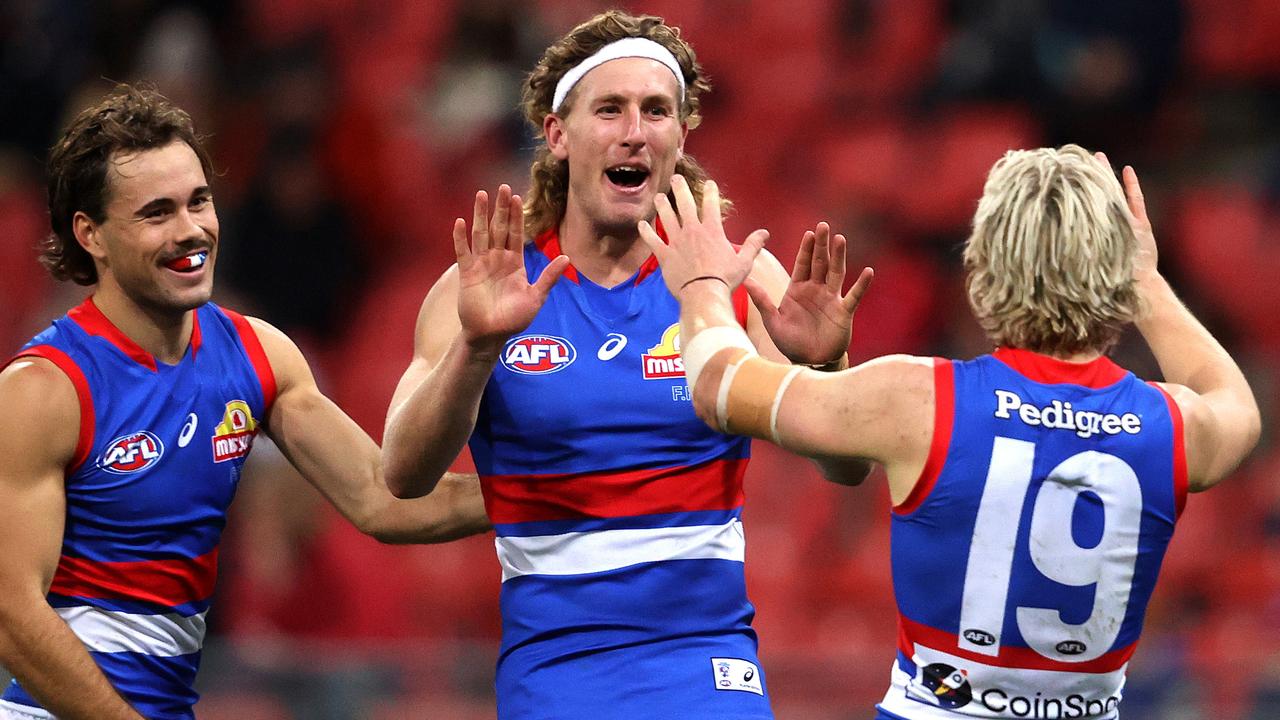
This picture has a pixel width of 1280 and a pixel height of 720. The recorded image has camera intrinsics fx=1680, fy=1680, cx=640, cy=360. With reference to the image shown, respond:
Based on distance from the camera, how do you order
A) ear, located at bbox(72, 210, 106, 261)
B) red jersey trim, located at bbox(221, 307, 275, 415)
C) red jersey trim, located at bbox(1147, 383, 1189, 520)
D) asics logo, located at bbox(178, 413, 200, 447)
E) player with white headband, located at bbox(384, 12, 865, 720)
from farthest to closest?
red jersey trim, located at bbox(221, 307, 275, 415) < ear, located at bbox(72, 210, 106, 261) < asics logo, located at bbox(178, 413, 200, 447) < player with white headband, located at bbox(384, 12, 865, 720) < red jersey trim, located at bbox(1147, 383, 1189, 520)

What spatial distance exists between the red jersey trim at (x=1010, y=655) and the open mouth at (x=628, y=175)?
1.34 metres

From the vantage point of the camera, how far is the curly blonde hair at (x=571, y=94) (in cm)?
428

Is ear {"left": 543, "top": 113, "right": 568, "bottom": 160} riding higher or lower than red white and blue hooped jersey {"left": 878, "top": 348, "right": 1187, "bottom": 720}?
higher

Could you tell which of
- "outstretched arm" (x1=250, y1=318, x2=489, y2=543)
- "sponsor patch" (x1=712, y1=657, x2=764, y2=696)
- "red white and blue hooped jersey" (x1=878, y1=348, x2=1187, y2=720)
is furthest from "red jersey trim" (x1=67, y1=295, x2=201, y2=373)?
"red white and blue hooped jersey" (x1=878, y1=348, x2=1187, y2=720)

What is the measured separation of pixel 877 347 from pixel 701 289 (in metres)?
5.15

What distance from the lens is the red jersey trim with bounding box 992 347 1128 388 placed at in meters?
3.37

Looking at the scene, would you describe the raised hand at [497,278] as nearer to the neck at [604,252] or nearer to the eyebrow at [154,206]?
the neck at [604,252]

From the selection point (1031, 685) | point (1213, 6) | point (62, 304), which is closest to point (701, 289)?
point (1031, 685)

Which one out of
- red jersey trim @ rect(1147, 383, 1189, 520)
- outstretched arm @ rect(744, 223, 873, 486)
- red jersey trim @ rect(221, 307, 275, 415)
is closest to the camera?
red jersey trim @ rect(1147, 383, 1189, 520)

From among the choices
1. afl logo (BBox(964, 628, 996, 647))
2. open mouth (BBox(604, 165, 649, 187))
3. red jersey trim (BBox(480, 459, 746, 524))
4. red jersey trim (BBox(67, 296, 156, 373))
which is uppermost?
open mouth (BBox(604, 165, 649, 187))

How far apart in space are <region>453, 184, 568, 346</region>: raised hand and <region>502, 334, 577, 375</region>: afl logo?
0.26m

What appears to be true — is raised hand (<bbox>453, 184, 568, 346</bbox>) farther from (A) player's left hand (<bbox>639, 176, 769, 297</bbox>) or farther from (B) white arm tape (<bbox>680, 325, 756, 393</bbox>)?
(B) white arm tape (<bbox>680, 325, 756, 393</bbox>)

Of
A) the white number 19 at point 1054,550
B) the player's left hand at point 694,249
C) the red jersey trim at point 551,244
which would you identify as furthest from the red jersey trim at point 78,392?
the white number 19 at point 1054,550

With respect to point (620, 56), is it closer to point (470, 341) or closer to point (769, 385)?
point (470, 341)
